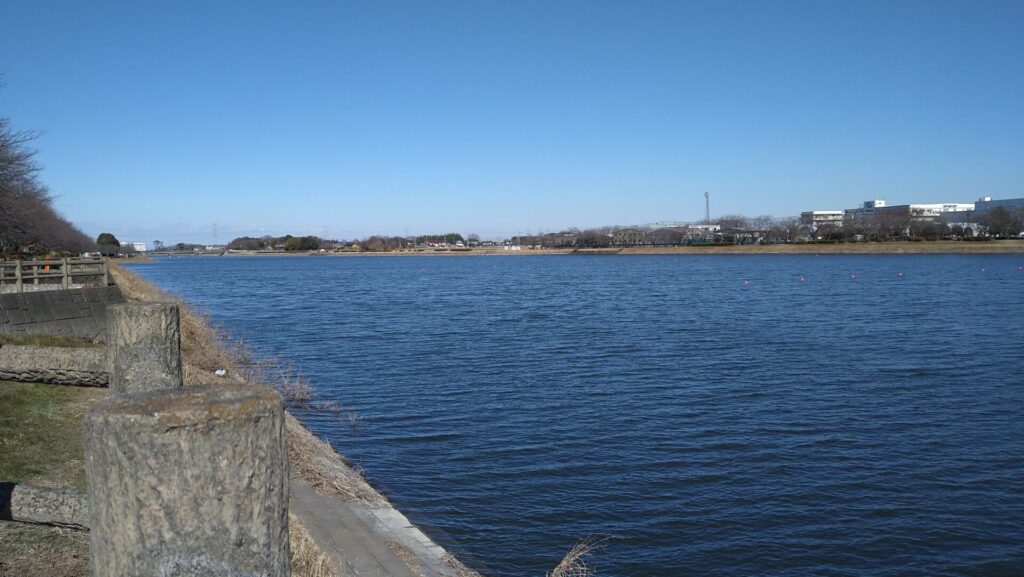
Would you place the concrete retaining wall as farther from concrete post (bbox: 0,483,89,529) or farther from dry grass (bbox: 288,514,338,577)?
dry grass (bbox: 288,514,338,577)

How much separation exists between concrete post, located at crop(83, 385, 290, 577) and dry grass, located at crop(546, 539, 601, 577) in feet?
28.7

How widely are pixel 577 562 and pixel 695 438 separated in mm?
7150

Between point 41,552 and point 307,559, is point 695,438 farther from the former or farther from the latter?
point 41,552

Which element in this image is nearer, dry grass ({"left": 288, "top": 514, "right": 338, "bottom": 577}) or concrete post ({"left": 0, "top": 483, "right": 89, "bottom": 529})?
concrete post ({"left": 0, "top": 483, "right": 89, "bottom": 529})

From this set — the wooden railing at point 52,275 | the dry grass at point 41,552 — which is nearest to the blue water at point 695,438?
the dry grass at point 41,552

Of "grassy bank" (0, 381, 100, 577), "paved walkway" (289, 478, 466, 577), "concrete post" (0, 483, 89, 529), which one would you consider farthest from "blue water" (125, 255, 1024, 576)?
"concrete post" (0, 483, 89, 529)

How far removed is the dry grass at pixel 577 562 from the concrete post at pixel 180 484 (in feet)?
28.7

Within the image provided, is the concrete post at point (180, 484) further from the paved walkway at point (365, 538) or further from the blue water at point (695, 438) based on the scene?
the blue water at point (695, 438)

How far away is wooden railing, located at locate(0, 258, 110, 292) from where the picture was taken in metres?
23.8

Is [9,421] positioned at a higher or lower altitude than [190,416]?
lower

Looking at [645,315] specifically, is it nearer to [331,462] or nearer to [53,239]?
[331,462]

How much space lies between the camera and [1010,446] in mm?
17203

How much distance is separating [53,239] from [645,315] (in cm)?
4772

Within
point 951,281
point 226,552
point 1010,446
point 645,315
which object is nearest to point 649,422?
point 1010,446
